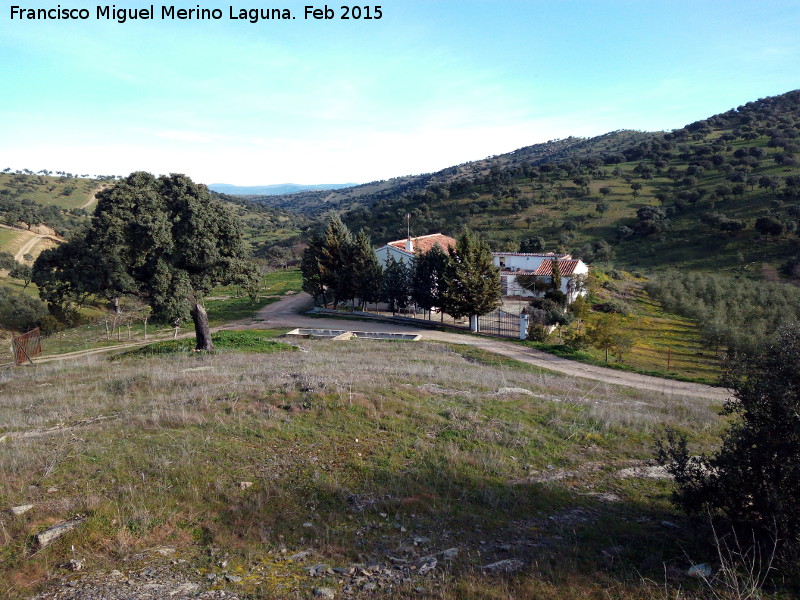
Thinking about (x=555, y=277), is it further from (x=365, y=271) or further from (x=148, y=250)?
(x=148, y=250)

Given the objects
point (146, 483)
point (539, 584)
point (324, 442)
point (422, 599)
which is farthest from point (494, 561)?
point (146, 483)

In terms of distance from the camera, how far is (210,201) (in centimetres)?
2077

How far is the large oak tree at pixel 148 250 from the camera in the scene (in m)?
18.1

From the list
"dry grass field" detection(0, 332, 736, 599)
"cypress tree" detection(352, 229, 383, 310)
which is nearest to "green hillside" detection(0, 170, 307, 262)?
"cypress tree" detection(352, 229, 383, 310)

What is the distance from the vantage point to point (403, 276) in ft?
115

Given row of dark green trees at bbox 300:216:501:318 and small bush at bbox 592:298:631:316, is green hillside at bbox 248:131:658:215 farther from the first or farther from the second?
small bush at bbox 592:298:631:316

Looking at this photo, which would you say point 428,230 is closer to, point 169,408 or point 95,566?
point 169,408

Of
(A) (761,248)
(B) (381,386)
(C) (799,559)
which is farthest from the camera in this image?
(A) (761,248)

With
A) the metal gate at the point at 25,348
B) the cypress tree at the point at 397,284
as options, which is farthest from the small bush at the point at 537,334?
the metal gate at the point at 25,348

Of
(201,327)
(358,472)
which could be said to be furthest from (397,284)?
(358,472)

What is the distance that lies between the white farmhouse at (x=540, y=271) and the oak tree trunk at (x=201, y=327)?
84.4ft

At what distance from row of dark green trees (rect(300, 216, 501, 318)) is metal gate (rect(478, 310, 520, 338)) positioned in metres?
1.84

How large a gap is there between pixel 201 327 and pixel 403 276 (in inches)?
661

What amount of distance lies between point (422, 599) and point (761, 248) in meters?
60.5
